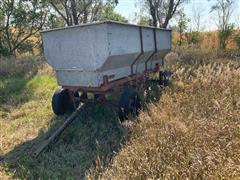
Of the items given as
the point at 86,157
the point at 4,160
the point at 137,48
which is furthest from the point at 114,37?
the point at 4,160

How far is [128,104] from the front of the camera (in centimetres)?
490

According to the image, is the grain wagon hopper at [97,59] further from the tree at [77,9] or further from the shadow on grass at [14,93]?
the tree at [77,9]

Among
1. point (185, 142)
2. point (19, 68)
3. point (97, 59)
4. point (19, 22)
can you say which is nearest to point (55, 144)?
point (97, 59)

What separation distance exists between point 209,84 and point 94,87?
7.54ft

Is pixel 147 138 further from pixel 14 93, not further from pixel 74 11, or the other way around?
pixel 74 11

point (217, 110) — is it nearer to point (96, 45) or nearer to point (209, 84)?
point (209, 84)

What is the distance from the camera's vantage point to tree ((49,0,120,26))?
63.4 feet

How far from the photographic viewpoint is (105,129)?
4.96 metres

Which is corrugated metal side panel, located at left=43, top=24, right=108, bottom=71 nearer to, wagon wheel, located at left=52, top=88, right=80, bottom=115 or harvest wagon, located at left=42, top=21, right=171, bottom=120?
harvest wagon, located at left=42, top=21, right=171, bottom=120

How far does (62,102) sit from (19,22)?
14.3 metres

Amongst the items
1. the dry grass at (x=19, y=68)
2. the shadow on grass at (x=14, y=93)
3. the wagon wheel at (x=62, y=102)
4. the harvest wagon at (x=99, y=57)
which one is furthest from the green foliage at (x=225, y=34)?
the wagon wheel at (x=62, y=102)

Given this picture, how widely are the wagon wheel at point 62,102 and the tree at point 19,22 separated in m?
13.9

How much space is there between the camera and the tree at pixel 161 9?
17487mm

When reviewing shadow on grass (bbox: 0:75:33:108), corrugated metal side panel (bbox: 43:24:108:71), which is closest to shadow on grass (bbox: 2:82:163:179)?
corrugated metal side panel (bbox: 43:24:108:71)
